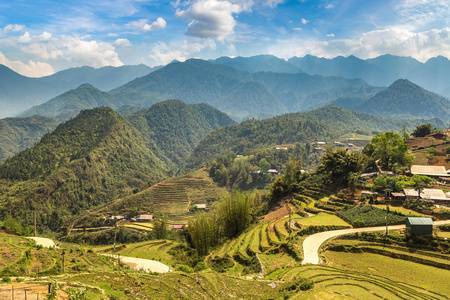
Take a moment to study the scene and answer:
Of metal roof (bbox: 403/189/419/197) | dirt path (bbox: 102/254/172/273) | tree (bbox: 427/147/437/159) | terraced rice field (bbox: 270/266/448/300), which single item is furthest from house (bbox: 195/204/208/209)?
terraced rice field (bbox: 270/266/448/300)

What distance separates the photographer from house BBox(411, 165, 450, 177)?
169 ft

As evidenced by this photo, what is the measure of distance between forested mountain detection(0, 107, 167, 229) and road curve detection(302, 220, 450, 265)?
80.6 meters

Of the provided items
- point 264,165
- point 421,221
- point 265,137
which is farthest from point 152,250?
point 265,137

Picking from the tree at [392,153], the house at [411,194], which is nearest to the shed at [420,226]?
the house at [411,194]

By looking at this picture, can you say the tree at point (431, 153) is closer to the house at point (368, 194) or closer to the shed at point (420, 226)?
the house at point (368, 194)

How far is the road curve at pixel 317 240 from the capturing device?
29.0 m

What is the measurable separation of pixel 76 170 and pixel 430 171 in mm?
113231

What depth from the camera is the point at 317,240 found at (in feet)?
108

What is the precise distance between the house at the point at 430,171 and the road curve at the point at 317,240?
23125mm

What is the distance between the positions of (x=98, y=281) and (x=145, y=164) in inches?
5271

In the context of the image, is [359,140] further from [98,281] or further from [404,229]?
[98,281]

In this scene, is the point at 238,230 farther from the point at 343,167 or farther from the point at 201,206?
the point at 201,206

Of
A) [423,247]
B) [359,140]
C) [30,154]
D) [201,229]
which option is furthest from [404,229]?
[359,140]

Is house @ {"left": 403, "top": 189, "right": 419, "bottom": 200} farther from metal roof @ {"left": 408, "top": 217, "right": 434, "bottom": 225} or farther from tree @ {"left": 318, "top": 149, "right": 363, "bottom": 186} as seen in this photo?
metal roof @ {"left": 408, "top": 217, "right": 434, "bottom": 225}
